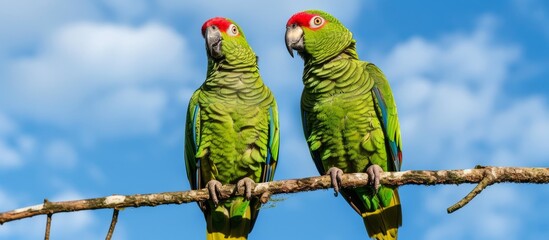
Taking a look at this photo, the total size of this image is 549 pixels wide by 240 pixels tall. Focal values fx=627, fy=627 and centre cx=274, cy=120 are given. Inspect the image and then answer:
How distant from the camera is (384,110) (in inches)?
236

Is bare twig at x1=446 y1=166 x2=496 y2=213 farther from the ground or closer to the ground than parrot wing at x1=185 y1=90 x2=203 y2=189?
closer to the ground

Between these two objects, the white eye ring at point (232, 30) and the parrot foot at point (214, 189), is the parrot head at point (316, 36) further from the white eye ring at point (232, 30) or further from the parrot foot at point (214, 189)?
the parrot foot at point (214, 189)

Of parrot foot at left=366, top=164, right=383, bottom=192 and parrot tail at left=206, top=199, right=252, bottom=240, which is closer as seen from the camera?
parrot foot at left=366, top=164, right=383, bottom=192

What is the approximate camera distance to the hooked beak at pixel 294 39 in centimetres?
652

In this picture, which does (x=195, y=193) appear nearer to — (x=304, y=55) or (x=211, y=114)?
(x=211, y=114)

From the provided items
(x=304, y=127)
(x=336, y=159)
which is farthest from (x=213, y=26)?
(x=336, y=159)

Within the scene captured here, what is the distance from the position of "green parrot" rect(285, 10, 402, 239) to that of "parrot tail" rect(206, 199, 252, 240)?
2.95 feet

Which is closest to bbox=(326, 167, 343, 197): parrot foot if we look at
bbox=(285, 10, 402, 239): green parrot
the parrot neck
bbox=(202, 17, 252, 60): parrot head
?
bbox=(285, 10, 402, 239): green parrot

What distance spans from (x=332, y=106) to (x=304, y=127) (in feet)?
1.81

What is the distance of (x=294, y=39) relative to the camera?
21.5ft

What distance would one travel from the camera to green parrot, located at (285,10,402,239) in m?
5.91

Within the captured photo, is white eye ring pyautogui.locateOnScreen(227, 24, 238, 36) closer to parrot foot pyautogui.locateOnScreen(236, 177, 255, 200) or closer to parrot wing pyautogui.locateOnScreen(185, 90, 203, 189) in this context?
parrot wing pyautogui.locateOnScreen(185, 90, 203, 189)

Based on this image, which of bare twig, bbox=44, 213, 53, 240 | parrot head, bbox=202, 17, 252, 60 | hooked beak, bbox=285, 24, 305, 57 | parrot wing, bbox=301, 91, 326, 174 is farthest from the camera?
hooked beak, bbox=285, 24, 305, 57

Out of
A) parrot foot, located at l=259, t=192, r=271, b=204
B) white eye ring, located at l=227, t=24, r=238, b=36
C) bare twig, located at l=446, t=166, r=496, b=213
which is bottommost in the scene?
bare twig, located at l=446, t=166, r=496, b=213
